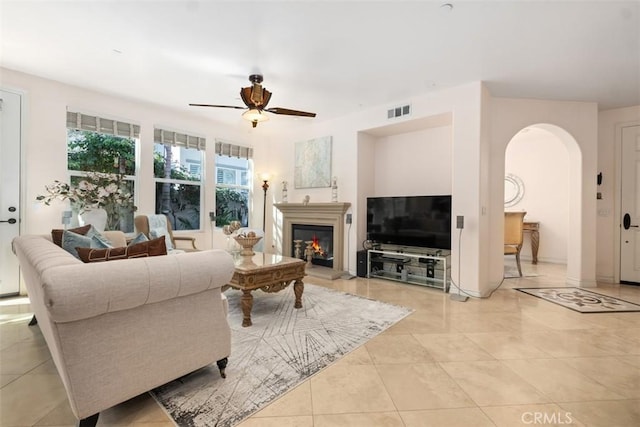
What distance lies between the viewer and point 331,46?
2.92 metres

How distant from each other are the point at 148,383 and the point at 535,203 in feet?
24.9

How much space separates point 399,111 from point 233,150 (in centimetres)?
326

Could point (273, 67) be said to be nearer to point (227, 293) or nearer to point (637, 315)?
point (227, 293)

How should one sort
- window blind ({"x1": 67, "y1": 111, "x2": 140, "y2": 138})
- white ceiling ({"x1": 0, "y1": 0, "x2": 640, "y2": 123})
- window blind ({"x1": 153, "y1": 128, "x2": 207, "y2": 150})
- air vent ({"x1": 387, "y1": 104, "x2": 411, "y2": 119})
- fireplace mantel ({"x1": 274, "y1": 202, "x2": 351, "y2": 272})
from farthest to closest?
fireplace mantel ({"x1": 274, "y1": 202, "x2": 351, "y2": 272}), window blind ({"x1": 153, "y1": 128, "x2": 207, "y2": 150}), air vent ({"x1": 387, "y1": 104, "x2": 411, "y2": 119}), window blind ({"x1": 67, "y1": 111, "x2": 140, "y2": 138}), white ceiling ({"x1": 0, "y1": 0, "x2": 640, "y2": 123})

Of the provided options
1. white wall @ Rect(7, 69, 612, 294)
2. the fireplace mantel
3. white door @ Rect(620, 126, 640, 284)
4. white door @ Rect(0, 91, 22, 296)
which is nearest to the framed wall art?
white wall @ Rect(7, 69, 612, 294)

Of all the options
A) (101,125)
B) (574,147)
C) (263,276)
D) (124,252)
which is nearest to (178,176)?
(101,125)

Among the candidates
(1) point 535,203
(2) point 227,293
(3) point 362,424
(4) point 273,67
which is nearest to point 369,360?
(3) point 362,424

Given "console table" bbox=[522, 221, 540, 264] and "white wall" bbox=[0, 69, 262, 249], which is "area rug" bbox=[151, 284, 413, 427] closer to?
"white wall" bbox=[0, 69, 262, 249]

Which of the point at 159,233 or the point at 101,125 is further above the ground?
the point at 101,125

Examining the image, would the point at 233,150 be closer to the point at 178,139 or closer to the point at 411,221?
the point at 178,139

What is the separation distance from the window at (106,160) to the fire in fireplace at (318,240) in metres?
2.83

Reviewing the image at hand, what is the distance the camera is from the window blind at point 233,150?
18.4ft

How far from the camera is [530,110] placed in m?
4.16

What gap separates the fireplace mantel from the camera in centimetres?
506
